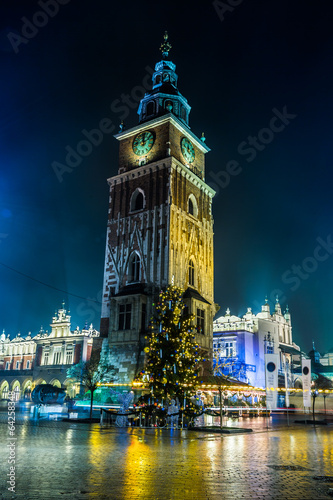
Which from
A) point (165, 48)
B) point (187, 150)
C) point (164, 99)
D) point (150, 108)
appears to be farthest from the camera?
point (165, 48)

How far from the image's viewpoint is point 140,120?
4494cm

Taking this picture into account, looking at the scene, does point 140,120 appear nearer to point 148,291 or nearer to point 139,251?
point 139,251

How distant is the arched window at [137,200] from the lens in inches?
1601

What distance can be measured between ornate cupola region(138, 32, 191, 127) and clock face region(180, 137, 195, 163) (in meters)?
2.17

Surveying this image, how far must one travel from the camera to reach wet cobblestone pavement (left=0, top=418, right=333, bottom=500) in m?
7.21

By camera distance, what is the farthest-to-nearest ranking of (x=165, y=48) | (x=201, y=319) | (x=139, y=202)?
(x=165, y=48)
(x=139, y=202)
(x=201, y=319)

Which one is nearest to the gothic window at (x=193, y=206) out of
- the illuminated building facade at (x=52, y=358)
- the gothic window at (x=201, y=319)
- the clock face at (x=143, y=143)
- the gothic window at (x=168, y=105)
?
the clock face at (x=143, y=143)

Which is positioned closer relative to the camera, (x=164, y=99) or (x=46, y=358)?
(x=164, y=99)

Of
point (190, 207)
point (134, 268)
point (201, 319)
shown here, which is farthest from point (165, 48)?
point (201, 319)

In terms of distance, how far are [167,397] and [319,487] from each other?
15.9 meters

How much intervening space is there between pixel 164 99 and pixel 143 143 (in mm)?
5911

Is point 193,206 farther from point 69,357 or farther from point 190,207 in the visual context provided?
point 69,357

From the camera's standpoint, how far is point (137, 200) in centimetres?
4141

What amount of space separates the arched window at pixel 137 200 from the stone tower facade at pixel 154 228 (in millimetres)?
97
